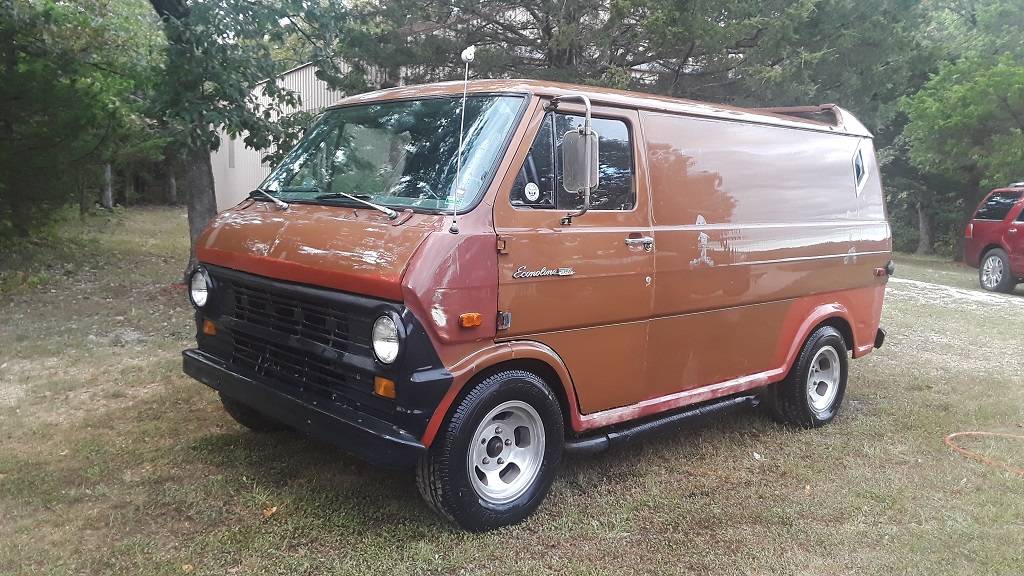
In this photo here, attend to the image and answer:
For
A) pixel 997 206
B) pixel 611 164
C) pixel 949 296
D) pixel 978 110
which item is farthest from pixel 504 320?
pixel 978 110

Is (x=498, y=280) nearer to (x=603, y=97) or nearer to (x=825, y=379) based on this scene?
(x=603, y=97)

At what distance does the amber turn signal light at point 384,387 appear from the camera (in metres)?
3.54

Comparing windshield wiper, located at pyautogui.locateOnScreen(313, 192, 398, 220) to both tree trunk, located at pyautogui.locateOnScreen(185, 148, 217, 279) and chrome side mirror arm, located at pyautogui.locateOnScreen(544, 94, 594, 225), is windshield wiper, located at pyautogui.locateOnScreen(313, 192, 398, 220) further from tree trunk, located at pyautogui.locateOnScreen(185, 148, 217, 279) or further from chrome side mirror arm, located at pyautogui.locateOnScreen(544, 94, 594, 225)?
tree trunk, located at pyautogui.locateOnScreen(185, 148, 217, 279)

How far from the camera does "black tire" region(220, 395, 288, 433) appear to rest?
484 cm

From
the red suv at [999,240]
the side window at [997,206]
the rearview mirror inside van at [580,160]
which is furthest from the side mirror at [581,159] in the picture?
the side window at [997,206]

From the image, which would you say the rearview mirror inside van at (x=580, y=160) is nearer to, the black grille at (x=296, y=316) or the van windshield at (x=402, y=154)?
the van windshield at (x=402, y=154)

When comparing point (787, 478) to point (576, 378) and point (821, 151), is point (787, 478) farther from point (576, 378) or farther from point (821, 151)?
point (821, 151)

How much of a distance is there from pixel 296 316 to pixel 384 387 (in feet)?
2.30

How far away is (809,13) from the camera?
12.9m

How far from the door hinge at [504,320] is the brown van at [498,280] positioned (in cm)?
3

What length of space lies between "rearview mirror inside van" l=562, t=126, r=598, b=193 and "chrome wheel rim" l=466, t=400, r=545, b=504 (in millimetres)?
1156

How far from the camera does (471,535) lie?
3844 millimetres

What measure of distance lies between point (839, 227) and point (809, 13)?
8.56m

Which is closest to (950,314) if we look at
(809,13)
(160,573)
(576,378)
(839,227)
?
(809,13)
